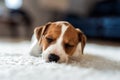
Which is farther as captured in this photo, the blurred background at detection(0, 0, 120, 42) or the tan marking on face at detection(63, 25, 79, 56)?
the blurred background at detection(0, 0, 120, 42)

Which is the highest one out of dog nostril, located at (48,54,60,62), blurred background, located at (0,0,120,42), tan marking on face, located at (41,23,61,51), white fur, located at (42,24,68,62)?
blurred background, located at (0,0,120,42)

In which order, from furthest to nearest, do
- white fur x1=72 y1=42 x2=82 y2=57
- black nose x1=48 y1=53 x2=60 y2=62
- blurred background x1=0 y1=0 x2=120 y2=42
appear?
blurred background x1=0 y1=0 x2=120 y2=42, white fur x1=72 y1=42 x2=82 y2=57, black nose x1=48 y1=53 x2=60 y2=62

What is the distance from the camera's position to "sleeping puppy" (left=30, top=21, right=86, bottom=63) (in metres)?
1.56

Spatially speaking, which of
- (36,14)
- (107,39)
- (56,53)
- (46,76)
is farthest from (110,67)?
(36,14)

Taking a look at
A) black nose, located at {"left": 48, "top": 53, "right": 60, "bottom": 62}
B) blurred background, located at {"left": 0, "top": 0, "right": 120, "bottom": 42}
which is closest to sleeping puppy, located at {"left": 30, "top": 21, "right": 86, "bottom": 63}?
black nose, located at {"left": 48, "top": 53, "right": 60, "bottom": 62}

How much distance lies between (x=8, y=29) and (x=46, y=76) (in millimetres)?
5028

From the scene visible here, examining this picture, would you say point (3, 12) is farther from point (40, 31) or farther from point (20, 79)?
point (20, 79)

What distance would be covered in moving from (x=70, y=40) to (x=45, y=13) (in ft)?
14.1

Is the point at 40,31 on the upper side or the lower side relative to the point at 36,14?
lower

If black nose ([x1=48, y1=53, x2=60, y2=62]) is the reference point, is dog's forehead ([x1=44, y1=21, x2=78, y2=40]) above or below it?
above

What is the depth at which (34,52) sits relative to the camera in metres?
1.89

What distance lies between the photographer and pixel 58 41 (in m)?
1.59

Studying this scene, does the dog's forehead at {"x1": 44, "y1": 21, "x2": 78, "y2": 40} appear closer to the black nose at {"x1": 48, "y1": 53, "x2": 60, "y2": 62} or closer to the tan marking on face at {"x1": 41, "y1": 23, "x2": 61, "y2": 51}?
the tan marking on face at {"x1": 41, "y1": 23, "x2": 61, "y2": 51}

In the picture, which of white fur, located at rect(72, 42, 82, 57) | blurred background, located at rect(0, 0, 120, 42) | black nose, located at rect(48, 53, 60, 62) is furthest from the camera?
blurred background, located at rect(0, 0, 120, 42)
